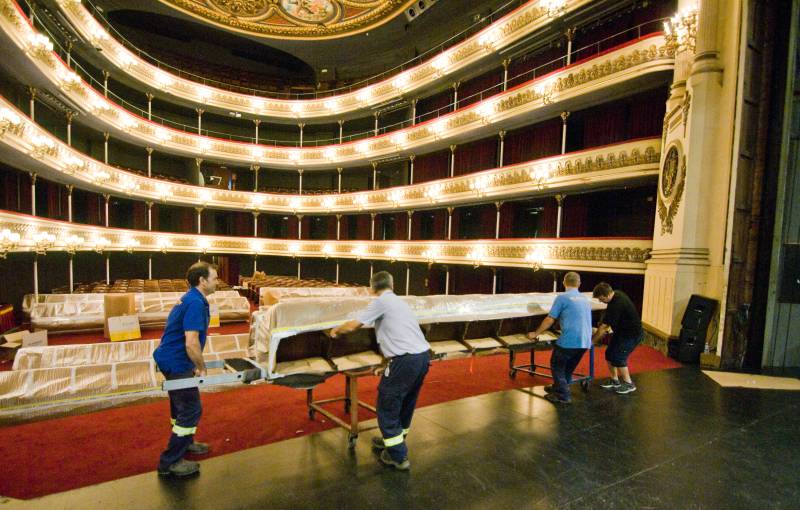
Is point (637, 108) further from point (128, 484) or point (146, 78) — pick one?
Result: point (146, 78)

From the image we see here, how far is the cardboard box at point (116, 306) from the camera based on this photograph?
1063cm

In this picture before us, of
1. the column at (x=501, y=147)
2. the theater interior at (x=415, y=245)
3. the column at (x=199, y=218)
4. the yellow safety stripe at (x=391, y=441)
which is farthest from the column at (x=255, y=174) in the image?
the yellow safety stripe at (x=391, y=441)

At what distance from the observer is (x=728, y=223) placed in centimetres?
679

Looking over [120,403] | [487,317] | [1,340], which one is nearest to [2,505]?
[120,403]

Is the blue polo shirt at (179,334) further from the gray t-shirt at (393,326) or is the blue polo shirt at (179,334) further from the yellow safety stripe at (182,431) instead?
the gray t-shirt at (393,326)

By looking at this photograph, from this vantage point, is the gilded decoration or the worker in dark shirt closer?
the worker in dark shirt

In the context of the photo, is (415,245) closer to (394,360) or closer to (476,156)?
(476,156)

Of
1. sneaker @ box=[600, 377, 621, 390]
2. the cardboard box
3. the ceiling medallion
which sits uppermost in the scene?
the ceiling medallion

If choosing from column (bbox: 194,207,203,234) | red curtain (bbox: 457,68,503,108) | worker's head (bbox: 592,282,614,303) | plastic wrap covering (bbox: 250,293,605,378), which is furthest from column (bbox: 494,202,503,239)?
column (bbox: 194,207,203,234)

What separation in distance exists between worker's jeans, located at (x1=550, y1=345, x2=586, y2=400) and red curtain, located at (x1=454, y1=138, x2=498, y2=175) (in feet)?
45.4

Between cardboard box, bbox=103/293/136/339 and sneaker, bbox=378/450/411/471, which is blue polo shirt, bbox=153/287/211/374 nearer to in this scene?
sneaker, bbox=378/450/411/471

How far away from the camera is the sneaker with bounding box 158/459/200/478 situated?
9.94ft

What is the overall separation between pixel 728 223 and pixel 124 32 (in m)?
29.0

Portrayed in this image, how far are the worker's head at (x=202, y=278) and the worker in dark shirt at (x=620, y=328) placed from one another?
4376 millimetres
